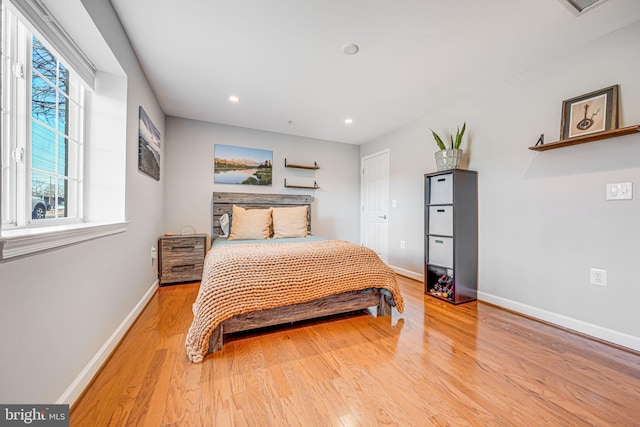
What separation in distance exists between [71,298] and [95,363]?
471mm

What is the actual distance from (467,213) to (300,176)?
2635 millimetres

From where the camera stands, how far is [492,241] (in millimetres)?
2555

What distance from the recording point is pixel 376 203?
4.31 m

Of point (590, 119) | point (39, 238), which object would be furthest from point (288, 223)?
point (590, 119)

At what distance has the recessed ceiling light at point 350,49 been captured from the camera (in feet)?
6.44

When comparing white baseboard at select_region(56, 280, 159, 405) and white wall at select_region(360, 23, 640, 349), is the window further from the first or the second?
white wall at select_region(360, 23, 640, 349)

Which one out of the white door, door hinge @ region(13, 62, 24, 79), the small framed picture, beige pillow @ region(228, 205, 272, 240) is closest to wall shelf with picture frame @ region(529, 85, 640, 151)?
the small framed picture

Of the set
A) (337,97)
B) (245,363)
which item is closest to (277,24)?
(337,97)

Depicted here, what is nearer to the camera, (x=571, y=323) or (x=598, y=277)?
(x=598, y=277)

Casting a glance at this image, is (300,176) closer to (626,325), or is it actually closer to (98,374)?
(98,374)

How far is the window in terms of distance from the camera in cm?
106

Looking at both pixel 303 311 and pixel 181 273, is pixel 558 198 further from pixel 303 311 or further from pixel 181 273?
pixel 181 273

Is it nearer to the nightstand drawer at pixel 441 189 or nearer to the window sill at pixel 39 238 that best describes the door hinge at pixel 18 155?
the window sill at pixel 39 238

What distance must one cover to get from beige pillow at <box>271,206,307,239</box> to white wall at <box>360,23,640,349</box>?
2.13 metres
